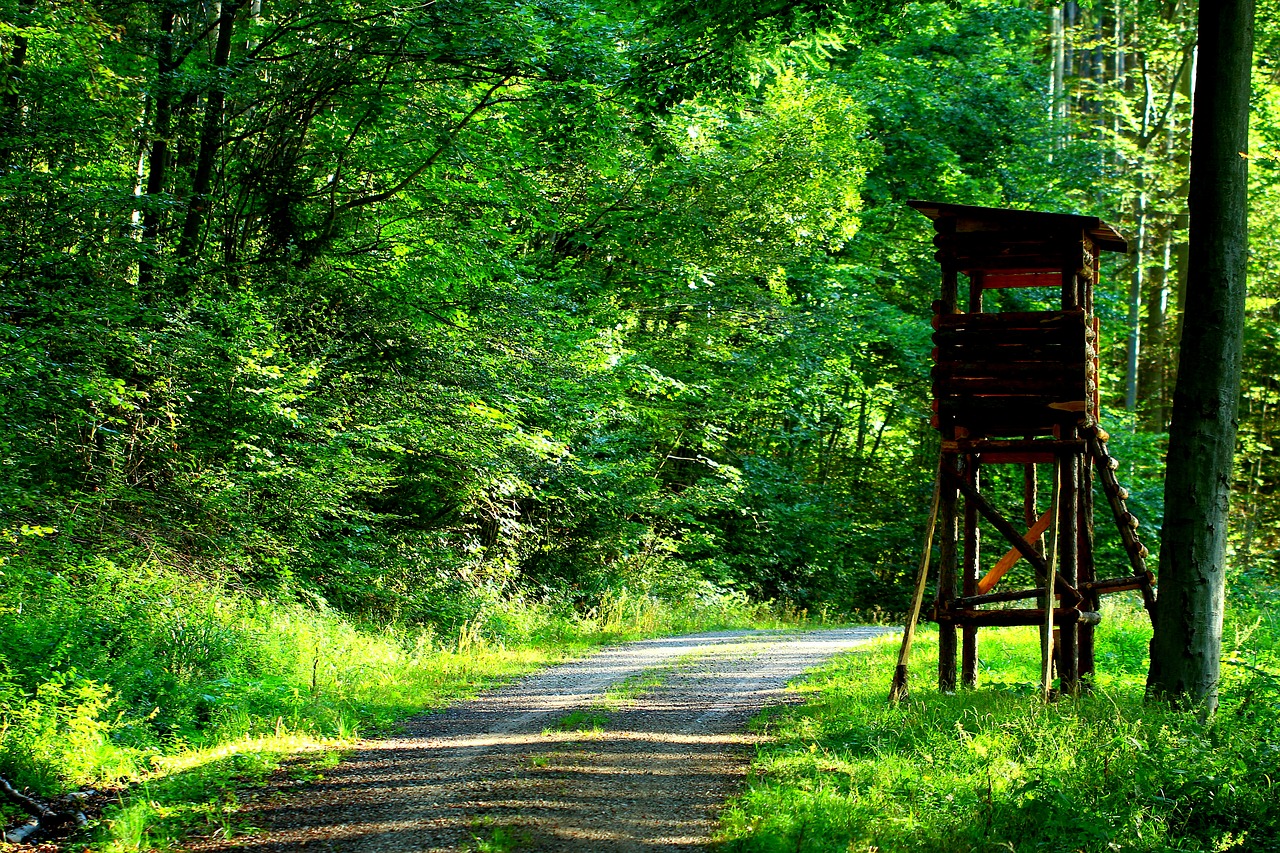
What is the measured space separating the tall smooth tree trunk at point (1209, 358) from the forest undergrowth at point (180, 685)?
6.08m

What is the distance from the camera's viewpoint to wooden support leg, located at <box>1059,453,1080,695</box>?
30.6ft

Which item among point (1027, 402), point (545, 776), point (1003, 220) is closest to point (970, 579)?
point (1027, 402)

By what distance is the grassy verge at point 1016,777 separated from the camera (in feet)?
18.0

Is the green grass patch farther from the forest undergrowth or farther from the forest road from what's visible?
the forest undergrowth

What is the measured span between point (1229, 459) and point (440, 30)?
31.0 ft

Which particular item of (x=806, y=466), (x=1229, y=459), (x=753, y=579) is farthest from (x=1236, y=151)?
(x=806, y=466)

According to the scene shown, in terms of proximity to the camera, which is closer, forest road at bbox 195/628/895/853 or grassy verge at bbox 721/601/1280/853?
grassy verge at bbox 721/601/1280/853

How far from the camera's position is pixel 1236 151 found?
7430 mm

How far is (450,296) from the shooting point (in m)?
14.5

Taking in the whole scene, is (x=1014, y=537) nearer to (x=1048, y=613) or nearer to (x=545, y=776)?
(x=1048, y=613)

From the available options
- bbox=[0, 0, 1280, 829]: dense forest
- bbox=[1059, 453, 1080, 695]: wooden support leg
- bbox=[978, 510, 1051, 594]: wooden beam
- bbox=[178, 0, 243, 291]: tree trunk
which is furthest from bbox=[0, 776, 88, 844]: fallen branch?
bbox=[178, 0, 243, 291]: tree trunk

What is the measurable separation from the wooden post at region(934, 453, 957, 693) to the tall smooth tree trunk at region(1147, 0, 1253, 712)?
2.18 meters

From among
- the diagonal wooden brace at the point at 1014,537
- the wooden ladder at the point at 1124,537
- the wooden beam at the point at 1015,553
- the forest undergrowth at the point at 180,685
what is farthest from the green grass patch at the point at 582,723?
the wooden ladder at the point at 1124,537

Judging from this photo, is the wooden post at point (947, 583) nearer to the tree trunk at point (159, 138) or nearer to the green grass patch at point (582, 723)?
the green grass patch at point (582, 723)
